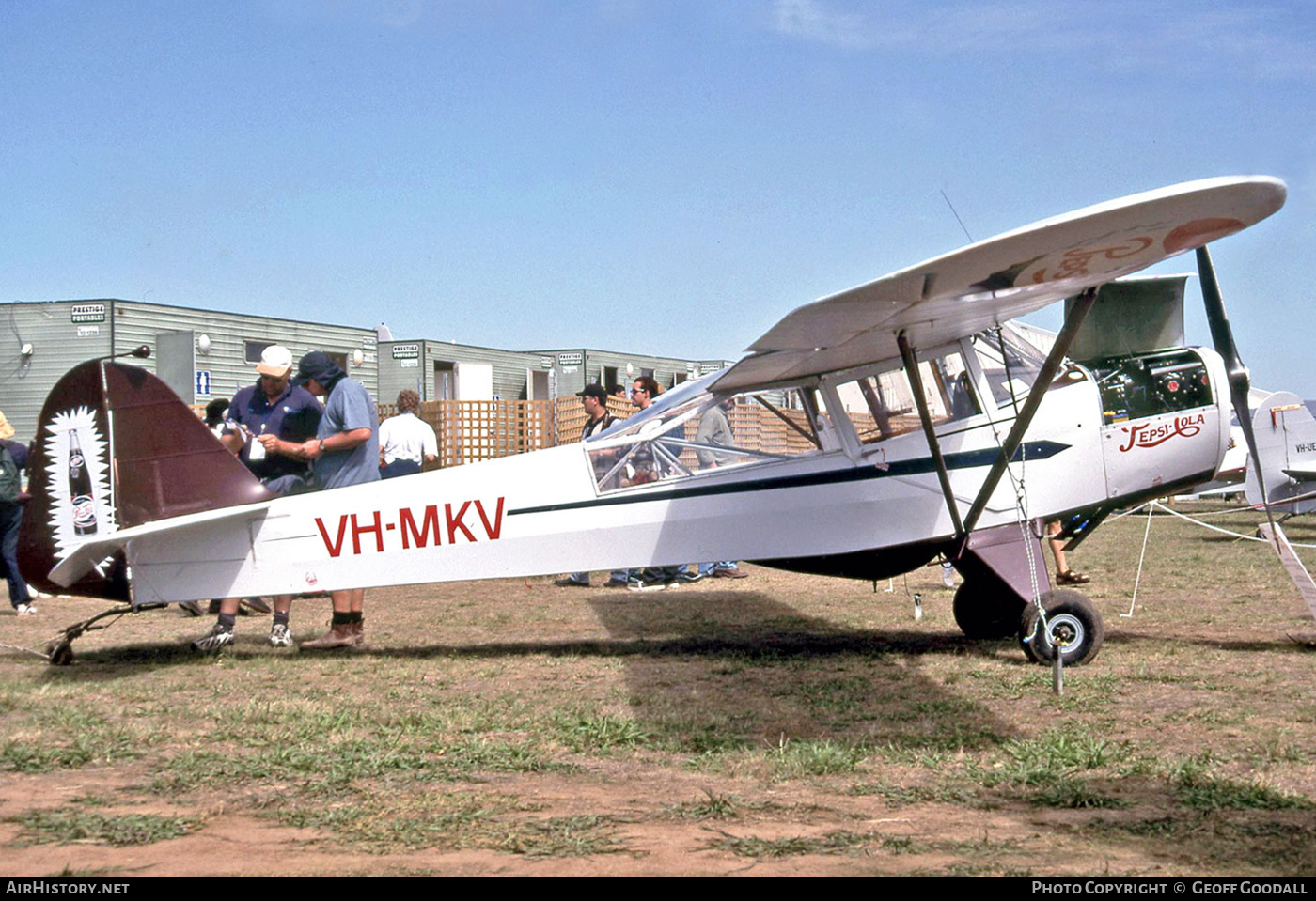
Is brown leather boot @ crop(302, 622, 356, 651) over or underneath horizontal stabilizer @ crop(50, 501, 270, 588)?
underneath

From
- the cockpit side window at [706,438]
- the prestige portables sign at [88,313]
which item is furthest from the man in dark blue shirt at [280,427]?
the prestige portables sign at [88,313]

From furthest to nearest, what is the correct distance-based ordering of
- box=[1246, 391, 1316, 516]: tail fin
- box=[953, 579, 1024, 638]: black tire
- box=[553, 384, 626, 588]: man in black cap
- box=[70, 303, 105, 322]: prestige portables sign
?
box=[70, 303, 105, 322]: prestige portables sign < box=[1246, 391, 1316, 516]: tail fin < box=[553, 384, 626, 588]: man in black cap < box=[953, 579, 1024, 638]: black tire

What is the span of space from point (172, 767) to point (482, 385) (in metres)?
27.9

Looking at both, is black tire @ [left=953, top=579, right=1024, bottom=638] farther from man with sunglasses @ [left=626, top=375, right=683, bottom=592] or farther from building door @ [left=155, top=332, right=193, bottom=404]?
building door @ [left=155, top=332, right=193, bottom=404]

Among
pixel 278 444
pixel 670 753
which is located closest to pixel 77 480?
pixel 278 444

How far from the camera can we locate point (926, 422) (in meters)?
6.48

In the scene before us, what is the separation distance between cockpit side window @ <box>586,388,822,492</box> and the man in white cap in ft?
6.94

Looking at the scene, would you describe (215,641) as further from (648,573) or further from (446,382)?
(446,382)

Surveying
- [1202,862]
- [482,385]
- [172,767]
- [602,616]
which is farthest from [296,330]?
[1202,862]

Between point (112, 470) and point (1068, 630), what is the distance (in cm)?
564

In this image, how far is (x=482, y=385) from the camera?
1270 inches

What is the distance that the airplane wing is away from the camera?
4.45m

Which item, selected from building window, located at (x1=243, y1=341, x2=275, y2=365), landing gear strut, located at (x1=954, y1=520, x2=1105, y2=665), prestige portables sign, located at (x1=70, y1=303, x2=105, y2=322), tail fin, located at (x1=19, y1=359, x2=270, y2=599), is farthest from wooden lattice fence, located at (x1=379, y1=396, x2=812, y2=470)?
tail fin, located at (x1=19, y1=359, x2=270, y2=599)

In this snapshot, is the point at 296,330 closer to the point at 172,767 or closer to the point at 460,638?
the point at 460,638
